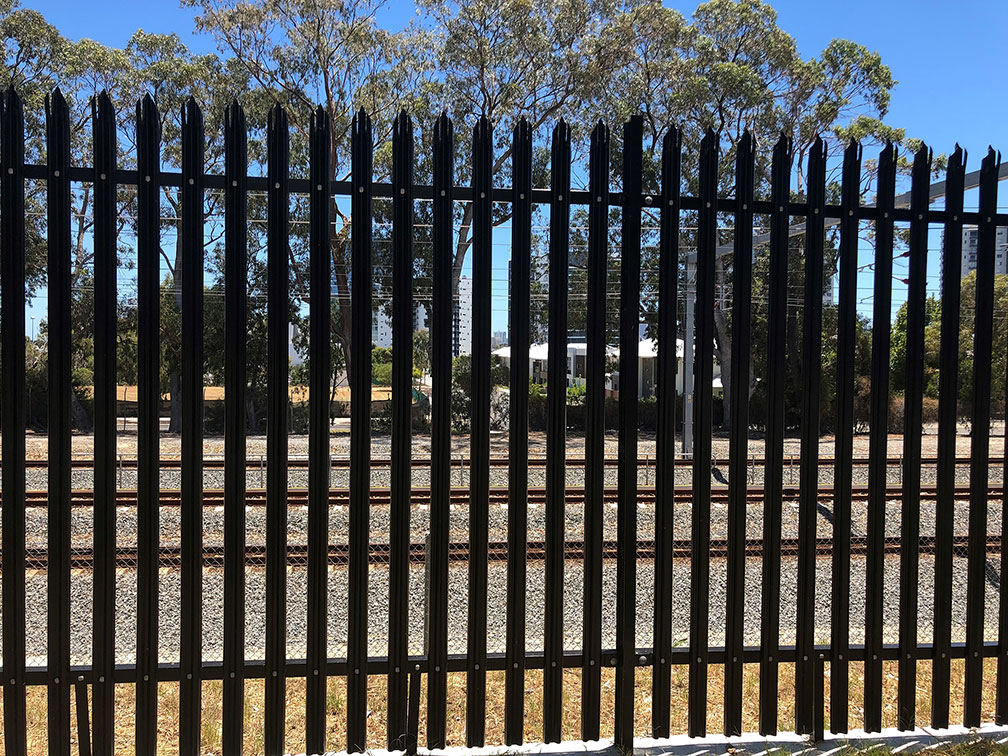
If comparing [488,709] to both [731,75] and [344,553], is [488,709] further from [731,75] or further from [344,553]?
[731,75]

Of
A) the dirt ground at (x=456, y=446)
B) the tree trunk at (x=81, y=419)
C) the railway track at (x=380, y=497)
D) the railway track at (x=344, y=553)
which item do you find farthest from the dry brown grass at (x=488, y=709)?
the tree trunk at (x=81, y=419)

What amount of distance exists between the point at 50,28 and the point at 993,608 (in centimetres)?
2707

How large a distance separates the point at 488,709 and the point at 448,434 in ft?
6.26

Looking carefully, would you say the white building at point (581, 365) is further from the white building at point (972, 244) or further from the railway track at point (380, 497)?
the white building at point (972, 244)

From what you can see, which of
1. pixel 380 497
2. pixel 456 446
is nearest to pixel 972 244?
pixel 380 497

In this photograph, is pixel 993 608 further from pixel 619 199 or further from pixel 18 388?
pixel 18 388

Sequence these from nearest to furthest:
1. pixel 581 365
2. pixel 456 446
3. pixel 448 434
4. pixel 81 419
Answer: pixel 448 434 < pixel 456 446 < pixel 581 365 < pixel 81 419

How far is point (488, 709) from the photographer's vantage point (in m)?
3.74

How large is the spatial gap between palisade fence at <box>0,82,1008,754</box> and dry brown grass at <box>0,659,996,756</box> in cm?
55

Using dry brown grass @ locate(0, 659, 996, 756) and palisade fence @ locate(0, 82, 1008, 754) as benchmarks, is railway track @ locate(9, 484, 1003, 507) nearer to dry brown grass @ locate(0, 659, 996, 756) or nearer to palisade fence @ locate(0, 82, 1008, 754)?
dry brown grass @ locate(0, 659, 996, 756)

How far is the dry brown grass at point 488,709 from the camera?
11.0ft

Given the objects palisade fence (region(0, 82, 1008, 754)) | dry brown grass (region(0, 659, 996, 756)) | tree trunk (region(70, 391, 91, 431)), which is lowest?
dry brown grass (region(0, 659, 996, 756))

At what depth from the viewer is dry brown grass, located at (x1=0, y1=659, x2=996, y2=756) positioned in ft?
11.0

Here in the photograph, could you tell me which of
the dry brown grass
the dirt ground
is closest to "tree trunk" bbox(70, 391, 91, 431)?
the dirt ground
